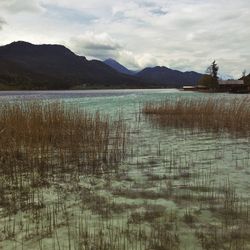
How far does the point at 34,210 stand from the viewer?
7.37 m

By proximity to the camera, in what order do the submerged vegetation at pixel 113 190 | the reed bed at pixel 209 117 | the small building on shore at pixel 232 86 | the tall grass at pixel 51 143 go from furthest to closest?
the small building on shore at pixel 232 86 → the reed bed at pixel 209 117 → the tall grass at pixel 51 143 → the submerged vegetation at pixel 113 190

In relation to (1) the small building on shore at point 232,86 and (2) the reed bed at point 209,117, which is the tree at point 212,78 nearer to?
(1) the small building on shore at point 232,86

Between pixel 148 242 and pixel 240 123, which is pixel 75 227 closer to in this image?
pixel 148 242

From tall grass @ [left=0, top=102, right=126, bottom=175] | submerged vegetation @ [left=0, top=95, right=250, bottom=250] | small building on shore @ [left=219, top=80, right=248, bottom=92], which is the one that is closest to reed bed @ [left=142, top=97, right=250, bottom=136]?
submerged vegetation @ [left=0, top=95, right=250, bottom=250]

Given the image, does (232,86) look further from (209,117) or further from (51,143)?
(51,143)

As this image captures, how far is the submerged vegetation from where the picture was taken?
6.02 meters

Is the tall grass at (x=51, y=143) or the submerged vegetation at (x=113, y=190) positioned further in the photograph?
the tall grass at (x=51, y=143)

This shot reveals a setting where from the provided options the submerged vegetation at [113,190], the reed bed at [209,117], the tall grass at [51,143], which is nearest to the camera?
the submerged vegetation at [113,190]

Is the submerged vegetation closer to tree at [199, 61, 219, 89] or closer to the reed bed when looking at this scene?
the reed bed

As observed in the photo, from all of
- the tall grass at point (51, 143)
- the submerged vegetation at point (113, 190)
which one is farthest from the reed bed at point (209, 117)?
the tall grass at point (51, 143)

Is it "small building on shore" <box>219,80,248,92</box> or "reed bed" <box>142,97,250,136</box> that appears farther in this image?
"small building on shore" <box>219,80,248,92</box>

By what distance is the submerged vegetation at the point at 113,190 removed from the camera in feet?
19.7

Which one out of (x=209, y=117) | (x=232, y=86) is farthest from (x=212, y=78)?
(x=209, y=117)

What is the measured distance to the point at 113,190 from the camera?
28.8 ft
